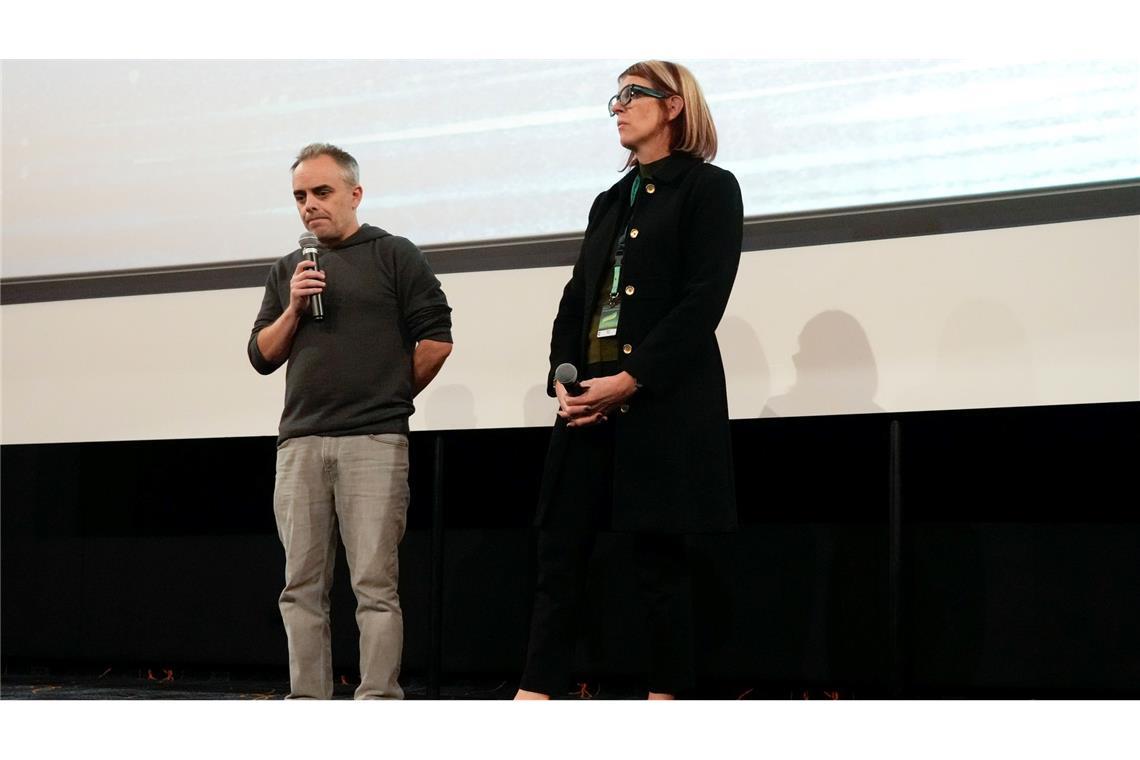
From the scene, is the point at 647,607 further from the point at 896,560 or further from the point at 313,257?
the point at 313,257

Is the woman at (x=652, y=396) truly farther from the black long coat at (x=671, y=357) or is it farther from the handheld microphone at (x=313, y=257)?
the handheld microphone at (x=313, y=257)

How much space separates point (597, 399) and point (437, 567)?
46.7 inches

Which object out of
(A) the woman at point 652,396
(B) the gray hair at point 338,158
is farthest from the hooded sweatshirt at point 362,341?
(A) the woman at point 652,396

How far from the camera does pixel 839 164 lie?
10.4ft

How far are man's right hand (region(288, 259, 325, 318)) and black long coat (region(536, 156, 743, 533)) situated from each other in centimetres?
59

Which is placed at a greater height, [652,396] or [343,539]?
[652,396]

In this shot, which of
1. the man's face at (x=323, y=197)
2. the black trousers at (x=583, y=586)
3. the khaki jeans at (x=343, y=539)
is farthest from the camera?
the man's face at (x=323, y=197)

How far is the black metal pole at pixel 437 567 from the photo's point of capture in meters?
3.32

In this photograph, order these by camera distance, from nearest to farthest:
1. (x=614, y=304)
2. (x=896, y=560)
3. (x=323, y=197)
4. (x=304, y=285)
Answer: (x=614, y=304) → (x=304, y=285) → (x=323, y=197) → (x=896, y=560)

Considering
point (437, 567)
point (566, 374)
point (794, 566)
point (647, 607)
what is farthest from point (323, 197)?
point (794, 566)

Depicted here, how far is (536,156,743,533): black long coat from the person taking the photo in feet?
7.66

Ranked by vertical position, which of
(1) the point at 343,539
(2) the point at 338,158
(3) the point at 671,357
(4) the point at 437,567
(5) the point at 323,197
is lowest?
(4) the point at 437,567

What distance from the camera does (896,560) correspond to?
2.96 metres

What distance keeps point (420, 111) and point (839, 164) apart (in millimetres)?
1251
